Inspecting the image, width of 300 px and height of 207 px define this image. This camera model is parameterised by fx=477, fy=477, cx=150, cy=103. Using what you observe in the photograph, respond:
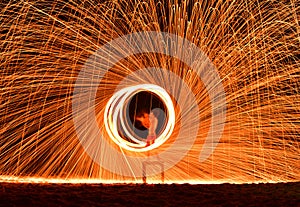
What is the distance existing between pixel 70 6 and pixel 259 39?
174 inches

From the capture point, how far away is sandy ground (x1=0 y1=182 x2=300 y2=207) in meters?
7.15

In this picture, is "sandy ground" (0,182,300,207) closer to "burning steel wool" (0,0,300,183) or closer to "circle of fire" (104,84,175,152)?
"circle of fire" (104,84,175,152)

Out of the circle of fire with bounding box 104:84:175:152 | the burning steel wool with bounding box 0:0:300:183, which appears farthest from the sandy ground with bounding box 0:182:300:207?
the burning steel wool with bounding box 0:0:300:183

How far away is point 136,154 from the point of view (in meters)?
10.9

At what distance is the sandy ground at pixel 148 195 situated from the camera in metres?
7.15

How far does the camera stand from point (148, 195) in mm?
7789

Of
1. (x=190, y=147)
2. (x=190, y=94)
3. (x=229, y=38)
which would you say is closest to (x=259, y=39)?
(x=229, y=38)

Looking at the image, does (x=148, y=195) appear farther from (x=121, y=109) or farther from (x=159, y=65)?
(x=159, y=65)

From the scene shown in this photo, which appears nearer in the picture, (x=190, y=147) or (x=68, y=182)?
(x=68, y=182)

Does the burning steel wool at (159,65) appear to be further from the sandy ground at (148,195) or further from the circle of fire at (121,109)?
the sandy ground at (148,195)

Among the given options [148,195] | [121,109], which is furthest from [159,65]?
[148,195]

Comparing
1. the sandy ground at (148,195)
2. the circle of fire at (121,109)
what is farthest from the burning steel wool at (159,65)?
the sandy ground at (148,195)

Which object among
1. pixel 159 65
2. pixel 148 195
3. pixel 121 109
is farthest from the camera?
pixel 159 65

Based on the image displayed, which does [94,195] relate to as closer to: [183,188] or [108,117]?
[183,188]
